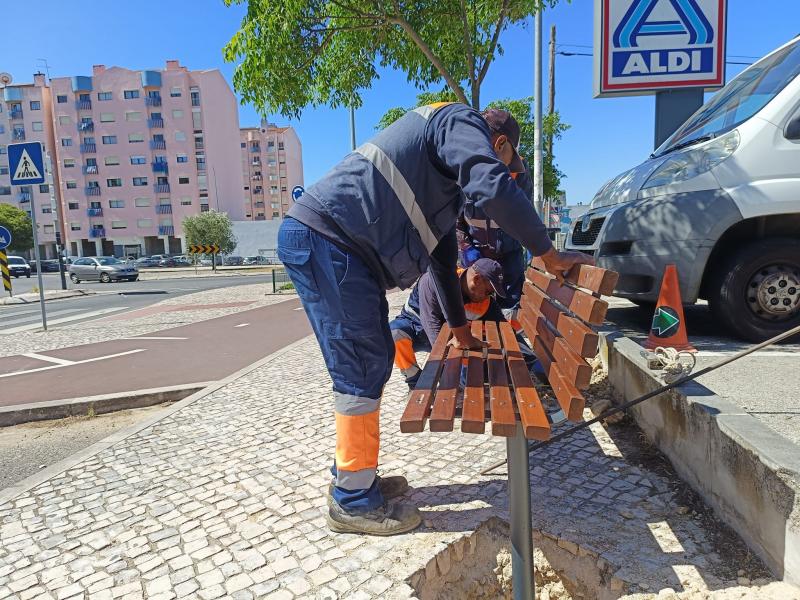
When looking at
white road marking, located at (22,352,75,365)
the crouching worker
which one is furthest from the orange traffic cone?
white road marking, located at (22,352,75,365)

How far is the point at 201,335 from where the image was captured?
8.32 metres

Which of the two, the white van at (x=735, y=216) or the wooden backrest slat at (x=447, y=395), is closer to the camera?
the wooden backrest slat at (x=447, y=395)

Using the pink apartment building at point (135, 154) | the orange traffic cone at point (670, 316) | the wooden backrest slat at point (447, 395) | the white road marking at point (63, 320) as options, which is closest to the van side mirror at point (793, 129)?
the orange traffic cone at point (670, 316)

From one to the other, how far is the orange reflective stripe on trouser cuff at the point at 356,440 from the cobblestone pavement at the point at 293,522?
0.84 ft

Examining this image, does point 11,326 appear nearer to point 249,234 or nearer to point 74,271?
point 74,271

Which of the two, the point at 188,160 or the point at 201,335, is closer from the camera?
the point at 201,335

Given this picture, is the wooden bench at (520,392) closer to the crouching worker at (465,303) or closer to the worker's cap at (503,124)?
the worker's cap at (503,124)

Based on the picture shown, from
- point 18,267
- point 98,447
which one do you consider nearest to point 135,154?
point 18,267

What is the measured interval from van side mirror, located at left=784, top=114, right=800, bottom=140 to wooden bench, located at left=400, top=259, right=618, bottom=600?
259 centimetres

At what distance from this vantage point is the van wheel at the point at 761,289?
148 inches

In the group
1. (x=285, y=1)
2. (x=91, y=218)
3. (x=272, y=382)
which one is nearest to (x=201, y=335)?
(x=272, y=382)

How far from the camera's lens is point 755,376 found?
329 centimetres

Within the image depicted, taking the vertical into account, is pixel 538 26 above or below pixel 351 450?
above

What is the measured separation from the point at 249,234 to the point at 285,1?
62.1m
